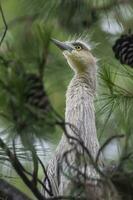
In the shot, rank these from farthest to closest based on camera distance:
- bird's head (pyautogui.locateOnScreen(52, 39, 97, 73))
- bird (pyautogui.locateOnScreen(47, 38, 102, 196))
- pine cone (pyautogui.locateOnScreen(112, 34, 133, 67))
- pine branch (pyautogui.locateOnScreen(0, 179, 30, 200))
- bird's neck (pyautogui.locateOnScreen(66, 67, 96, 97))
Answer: bird's head (pyautogui.locateOnScreen(52, 39, 97, 73)) < bird's neck (pyautogui.locateOnScreen(66, 67, 96, 97)) < bird (pyautogui.locateOnScreen(47, 38, 102, 196)) < pine cone (pyautogui.locateOnScreen(112, 34, 133, 67)) < pine branch (pyautogui.locateOnScreen(0, 179, 30, 200))

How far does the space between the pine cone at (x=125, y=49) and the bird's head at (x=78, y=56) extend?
90 cm

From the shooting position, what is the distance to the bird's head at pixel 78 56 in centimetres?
489

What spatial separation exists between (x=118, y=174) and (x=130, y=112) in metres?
1.35

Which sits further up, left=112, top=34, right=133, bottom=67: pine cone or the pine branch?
left=112, top=34, right=133, bottom=67: pine cone

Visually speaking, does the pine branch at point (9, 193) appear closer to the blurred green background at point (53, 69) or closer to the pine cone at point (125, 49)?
the blurred green background at point (53, 69)

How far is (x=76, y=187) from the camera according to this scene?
9.84ft

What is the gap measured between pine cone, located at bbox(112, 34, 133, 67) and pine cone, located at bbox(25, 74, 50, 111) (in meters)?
1.14

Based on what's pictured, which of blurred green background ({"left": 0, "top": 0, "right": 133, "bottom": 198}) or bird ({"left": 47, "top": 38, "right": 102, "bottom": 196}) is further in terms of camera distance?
bird ({"left": 47, "top": 38, "right": 102, "bottom": 196})

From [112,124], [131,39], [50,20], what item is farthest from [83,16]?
[131,39]

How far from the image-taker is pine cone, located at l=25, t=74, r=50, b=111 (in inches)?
106

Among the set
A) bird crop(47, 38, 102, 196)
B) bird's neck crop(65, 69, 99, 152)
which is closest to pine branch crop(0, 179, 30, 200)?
bird crop(47, 38, 102, 196)

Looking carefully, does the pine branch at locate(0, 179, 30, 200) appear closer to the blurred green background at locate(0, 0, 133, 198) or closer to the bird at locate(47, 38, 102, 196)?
the blurred green background at locate(0, 0, 133, 198)

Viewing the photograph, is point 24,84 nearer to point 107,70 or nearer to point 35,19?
point 107,70

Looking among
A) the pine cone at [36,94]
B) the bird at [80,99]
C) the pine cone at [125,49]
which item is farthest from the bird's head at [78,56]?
the pine cone at [36,94]
